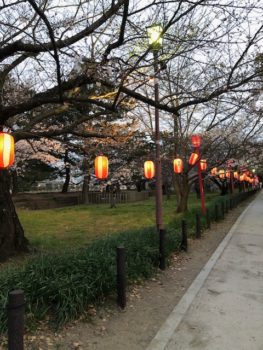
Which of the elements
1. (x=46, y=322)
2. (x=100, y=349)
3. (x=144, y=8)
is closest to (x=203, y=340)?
(x=100, y=349)

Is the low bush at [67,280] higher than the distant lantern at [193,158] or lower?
lower

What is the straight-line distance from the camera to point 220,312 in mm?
5219

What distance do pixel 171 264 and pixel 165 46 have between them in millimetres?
4646

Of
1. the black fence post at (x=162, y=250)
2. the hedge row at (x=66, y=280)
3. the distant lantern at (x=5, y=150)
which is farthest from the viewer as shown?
the black fence post at (x=162, y=250)

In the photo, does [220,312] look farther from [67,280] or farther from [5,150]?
[5,150]

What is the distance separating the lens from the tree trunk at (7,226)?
9305mm

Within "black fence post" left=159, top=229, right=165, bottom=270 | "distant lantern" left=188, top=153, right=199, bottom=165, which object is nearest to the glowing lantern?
"black fence post" left=159, top=229, right=165, bottom=270

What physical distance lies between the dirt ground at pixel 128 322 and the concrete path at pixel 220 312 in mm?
186

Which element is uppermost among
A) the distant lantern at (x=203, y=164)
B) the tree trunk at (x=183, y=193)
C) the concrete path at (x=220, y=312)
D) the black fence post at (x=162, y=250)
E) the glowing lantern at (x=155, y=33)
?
the glowing lantern at (x=155, y=33)

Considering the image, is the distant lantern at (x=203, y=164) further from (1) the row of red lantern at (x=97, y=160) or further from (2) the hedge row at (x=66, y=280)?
(2) the hedge row at (x=66, y=280)

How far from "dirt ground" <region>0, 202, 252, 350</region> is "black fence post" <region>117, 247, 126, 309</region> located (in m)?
0.13

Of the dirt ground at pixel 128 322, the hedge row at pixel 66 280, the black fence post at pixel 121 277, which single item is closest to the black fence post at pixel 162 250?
the dirt ground at pixel 128 322

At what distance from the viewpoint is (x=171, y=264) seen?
8.04m

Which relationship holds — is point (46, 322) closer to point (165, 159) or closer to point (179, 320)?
point (179, 320)
